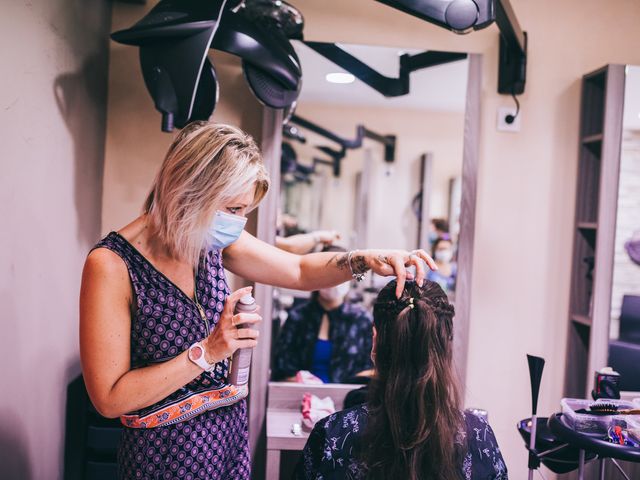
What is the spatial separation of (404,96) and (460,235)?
58 centimetres

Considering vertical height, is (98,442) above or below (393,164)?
below

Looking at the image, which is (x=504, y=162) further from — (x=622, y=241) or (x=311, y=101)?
(x=311, y=101)

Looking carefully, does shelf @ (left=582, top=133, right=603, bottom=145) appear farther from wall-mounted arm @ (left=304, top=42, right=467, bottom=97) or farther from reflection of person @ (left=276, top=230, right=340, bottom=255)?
reflection of person @ (left=276, top=230, right=340, bottom=255)

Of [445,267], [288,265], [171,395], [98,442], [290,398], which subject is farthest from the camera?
[445,267]

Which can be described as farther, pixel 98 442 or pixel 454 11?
pixel 98 442

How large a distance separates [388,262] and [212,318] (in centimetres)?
45

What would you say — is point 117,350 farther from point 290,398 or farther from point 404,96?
point 404,96

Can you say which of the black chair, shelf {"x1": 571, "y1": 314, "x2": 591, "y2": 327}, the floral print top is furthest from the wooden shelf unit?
the black chair

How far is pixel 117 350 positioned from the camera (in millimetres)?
1107

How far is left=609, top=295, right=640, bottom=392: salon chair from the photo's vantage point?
206 centimetres

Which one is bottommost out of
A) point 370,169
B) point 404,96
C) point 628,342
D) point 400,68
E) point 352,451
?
point 352,451

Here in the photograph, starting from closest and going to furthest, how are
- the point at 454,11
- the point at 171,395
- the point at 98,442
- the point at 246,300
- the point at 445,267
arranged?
the point at 246,300 < the point at 171,395 < the point at 454,11 < the point at 98,442 < the point at 445,267

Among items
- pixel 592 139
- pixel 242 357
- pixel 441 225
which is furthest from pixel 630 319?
pixel 242 357

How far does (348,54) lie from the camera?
6.68 feet
